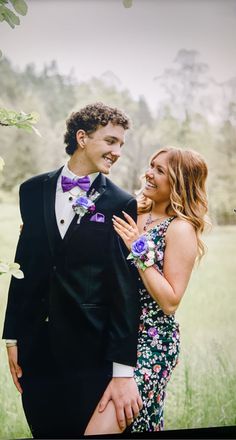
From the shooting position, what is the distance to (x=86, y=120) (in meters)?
3.03

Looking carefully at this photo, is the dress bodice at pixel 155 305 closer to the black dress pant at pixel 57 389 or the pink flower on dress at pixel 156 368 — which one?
the pink flower on dress at pixel 156 368

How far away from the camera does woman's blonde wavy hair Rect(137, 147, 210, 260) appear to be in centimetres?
295

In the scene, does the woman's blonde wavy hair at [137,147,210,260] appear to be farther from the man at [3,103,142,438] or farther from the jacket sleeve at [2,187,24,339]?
the jacket sleeve at [2,187,24,339]

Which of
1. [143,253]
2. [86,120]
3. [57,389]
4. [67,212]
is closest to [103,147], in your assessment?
[86,120]

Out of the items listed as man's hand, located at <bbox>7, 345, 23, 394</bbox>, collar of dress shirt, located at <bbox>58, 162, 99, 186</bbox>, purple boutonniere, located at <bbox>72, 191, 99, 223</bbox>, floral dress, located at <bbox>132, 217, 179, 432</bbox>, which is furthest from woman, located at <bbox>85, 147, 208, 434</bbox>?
man's hand, located at <bbox>7, 345, 23, 394</bbox>

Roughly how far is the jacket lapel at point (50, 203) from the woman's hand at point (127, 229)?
33 cm

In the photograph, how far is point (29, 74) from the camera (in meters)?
3.04

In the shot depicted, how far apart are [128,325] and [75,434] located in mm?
665

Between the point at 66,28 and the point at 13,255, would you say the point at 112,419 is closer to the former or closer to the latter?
the point at 13,255

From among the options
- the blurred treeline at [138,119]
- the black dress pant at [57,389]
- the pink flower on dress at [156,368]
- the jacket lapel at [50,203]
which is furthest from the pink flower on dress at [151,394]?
the blurred treeline at [138,119]

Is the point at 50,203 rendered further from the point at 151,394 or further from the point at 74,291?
the point at 151,394

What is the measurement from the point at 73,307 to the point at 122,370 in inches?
16.5

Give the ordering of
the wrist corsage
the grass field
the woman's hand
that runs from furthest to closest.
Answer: the grass field, the woman's hand, the wrist corsage

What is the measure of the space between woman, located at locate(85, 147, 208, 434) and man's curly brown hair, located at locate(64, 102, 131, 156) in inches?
14.1
